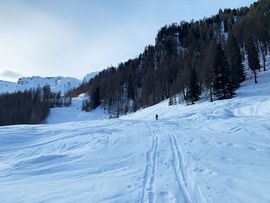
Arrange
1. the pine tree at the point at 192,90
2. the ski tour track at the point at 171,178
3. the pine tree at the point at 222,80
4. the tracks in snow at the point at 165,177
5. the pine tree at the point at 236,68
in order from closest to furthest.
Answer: the ski tour track at the point at 171,178
the tracks in snow at the point at 165,177
the pine tree at the point at 222,80
the pine tree at the point at 192,90
the pine tree at the point at 236,68

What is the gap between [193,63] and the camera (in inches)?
3607

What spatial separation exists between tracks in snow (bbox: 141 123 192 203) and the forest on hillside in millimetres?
45095

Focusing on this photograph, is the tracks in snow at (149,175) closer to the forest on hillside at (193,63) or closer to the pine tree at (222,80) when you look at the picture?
the pine tree at (222,80)

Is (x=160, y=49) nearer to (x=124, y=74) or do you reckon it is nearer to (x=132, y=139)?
(x=124, y=74)

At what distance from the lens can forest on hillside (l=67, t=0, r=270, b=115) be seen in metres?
62.7

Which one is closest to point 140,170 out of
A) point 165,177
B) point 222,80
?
point 165,177

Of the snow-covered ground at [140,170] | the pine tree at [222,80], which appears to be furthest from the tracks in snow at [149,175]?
the pine tree at [222,80]

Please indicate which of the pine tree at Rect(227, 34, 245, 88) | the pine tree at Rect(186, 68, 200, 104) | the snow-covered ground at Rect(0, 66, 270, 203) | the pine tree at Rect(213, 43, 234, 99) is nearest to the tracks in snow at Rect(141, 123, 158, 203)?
the snow-covered ground at Rect(0, 66, 270, 203)

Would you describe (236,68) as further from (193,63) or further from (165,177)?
(165,177)

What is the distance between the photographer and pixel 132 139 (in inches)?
747

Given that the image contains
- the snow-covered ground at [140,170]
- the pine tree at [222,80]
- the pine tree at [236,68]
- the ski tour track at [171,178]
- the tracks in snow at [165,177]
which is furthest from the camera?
the pine tree at [236,68]

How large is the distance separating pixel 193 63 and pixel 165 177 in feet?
280

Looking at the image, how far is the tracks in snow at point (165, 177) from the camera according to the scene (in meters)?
7.46

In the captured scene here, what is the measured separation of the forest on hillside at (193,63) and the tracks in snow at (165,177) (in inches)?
1775
